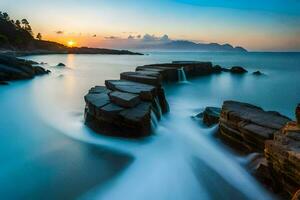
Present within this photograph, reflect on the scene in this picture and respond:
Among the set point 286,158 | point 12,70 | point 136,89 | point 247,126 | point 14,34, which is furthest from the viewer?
point 14,34

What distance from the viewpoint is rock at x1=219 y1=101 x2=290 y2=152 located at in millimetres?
6191

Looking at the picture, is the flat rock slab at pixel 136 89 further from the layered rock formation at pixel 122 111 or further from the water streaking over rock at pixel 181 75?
the water streaking over rock at pixel 181 75

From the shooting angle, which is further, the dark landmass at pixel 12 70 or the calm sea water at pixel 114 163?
the dark landmass at pixel 12 70

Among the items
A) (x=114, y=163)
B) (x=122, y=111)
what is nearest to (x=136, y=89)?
(x=122, y=111)

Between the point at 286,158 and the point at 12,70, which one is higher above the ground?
the point at 286,158

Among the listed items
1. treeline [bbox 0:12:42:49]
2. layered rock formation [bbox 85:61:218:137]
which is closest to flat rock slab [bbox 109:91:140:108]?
layered rock formation [bbox 85:61:218:137]

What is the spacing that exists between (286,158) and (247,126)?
6.63 ft

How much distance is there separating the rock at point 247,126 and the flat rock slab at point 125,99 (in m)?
2.47

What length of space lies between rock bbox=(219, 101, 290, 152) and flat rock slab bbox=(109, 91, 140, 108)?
2.47 metres

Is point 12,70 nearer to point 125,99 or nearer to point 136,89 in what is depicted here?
point 136,89

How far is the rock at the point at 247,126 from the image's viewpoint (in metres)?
6.19

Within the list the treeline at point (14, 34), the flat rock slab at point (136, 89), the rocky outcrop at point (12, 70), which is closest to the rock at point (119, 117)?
the flat rock slab at point (136, 89)

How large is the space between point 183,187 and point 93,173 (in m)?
1.80

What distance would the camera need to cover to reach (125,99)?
829cm
